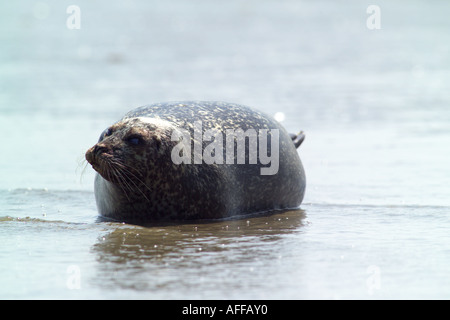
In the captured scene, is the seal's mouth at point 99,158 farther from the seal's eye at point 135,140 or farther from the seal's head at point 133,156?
the seal's eye at point 135,140

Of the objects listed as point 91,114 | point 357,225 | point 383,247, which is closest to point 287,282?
point 383,247

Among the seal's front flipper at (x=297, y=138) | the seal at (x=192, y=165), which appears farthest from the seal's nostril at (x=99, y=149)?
the seal's front flipper at (x=297, y=138)

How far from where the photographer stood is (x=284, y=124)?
11125mm

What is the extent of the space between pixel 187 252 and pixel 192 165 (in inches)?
45.4

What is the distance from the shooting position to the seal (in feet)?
19.5

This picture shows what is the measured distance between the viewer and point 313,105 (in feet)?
41.9

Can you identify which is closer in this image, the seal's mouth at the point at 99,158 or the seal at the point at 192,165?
the seal's mouth at the point at 99,158

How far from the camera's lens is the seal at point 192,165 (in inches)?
234

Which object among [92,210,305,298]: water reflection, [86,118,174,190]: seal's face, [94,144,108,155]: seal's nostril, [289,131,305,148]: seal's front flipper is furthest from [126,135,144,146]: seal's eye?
[289,131,305,148]: seal's front flipper

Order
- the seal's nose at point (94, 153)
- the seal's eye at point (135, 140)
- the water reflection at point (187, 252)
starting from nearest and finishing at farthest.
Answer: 1. the water reflection at point (187, 252)
2. the seal's nose at point (94, 153)
3. the seal's eye at point (135, 140)

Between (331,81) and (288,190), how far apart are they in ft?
28.5

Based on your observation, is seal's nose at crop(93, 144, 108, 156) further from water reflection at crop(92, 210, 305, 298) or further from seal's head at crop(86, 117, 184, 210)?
water reflection at crop(92, 210, 305, 298)

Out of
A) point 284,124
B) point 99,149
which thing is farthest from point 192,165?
point 284,124

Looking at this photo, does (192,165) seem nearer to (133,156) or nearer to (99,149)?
(133,156)
